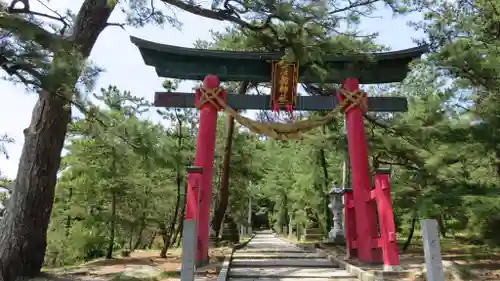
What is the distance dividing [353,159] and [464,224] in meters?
2.69

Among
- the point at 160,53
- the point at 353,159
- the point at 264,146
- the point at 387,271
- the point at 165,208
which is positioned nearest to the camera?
the point at 387,271

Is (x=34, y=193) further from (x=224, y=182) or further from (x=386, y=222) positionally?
(x=224, y=182)

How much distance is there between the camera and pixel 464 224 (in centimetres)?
867

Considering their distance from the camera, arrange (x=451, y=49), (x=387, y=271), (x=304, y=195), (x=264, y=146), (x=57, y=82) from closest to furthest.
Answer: (x=57, y=82) < (x=387, y=271) < (x=451, y=49) < (x=304, y=195) < (x=264, y=146)

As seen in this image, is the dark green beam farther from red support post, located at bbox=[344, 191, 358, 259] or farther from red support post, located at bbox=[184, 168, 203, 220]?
red support post, located at bbox=[184, 168, 203, 220]

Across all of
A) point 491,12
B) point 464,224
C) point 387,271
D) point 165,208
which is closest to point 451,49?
point 491,12

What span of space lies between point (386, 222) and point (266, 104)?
428 cm

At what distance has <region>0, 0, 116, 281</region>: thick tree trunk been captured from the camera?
22.3 feet

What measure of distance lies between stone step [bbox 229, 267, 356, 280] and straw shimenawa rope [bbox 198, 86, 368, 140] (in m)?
3.08

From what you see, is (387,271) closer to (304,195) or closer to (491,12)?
(491,12)

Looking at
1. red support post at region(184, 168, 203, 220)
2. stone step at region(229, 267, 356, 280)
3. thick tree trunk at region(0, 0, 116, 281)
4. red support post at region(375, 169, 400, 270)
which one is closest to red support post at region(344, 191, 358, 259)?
stone step at region(229, 267, 356, 280)

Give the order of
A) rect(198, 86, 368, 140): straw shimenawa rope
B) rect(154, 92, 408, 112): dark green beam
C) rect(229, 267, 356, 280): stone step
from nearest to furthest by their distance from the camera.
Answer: rect(229, 267, 356, 280): stone step → rect(198, 86, 368, 140): straw shimenawa rope → rect(154, 92, 408, 112): dark green beam

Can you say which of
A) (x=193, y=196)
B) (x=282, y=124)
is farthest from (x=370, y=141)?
(x=193, y=196)

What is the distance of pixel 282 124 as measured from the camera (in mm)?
9664
